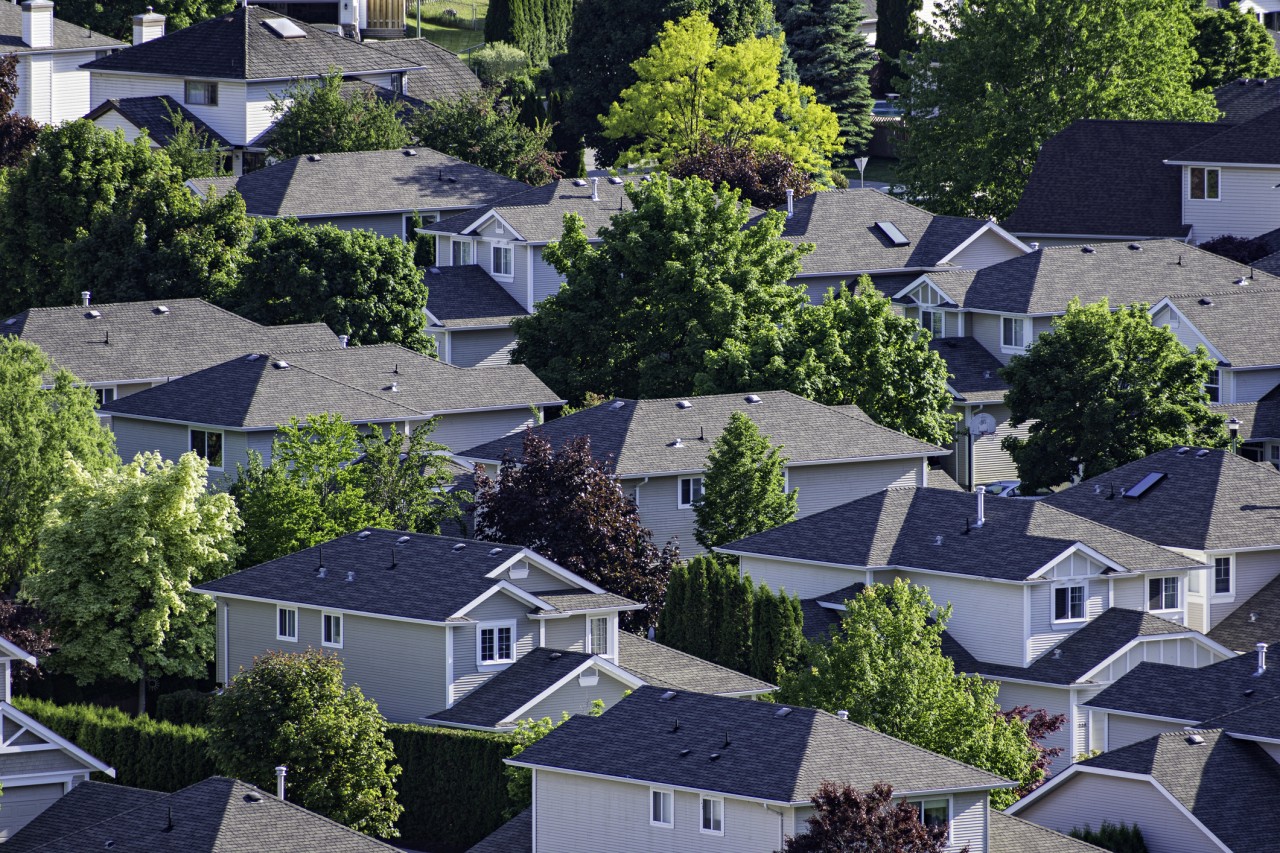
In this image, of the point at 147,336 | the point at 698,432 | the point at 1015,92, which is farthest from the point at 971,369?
the point at 1015,92

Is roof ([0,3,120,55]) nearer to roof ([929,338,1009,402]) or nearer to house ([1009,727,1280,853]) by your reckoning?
roof ([929,338,1009,402])

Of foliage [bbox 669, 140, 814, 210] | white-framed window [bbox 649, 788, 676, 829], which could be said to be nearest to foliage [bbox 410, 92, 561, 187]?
foliage [bbox 669, 140, 814, 210]

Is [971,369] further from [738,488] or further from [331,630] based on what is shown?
[331,630]

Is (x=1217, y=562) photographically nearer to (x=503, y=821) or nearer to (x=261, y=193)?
(x=503, y=821)

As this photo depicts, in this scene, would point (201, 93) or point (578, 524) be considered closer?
point (578, 524)

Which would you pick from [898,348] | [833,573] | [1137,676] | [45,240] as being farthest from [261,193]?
[1137,676]

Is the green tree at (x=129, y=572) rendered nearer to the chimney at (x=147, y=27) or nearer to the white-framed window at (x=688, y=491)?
the white-framed window at (x=688, y=491)
